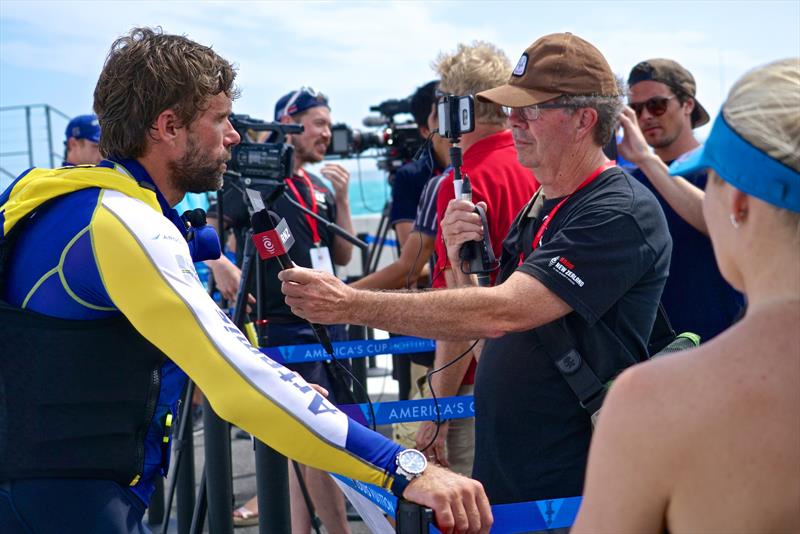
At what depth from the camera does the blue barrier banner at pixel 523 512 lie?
208 centimetres

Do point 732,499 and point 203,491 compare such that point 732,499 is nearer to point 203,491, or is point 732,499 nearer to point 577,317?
point 577,317

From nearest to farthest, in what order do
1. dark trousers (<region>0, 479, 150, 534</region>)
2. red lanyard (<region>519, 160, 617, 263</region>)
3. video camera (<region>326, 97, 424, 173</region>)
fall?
dark trousers (<region>0, 479, 150, 534</region>) → red lanyard (<region>519, 160, 617, 263</region>) → video camera (<region>326, 97, 424, 173</region>)

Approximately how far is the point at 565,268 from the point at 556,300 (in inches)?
3.5

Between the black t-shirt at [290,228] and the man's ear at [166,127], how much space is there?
77.2 inches

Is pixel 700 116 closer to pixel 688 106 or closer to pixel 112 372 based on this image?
pixel 688 106

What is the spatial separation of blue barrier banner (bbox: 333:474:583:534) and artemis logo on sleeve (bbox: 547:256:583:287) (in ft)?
1.83

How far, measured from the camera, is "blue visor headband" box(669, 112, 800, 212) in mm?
1164

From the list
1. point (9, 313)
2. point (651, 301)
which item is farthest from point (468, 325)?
point (9, 313)

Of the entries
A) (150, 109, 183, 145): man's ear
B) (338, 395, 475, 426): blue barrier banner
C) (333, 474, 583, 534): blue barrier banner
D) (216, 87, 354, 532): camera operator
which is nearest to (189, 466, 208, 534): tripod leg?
(216, 87, 354, 532): camera operator

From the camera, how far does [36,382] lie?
6.72ft

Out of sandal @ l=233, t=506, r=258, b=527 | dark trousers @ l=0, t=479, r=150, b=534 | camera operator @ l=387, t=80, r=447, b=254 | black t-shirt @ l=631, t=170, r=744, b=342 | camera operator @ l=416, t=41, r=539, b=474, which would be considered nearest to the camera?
dark trousers @ l=0, t=479, r=150, b=534

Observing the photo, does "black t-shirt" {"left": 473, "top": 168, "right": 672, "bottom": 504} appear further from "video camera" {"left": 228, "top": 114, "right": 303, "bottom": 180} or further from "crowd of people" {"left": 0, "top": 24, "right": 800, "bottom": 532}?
"video camera" {"left": 228, "top": 114, "right": 303, "bottom": 180}

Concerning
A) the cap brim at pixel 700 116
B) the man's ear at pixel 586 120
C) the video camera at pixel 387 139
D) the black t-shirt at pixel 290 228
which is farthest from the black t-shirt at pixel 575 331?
the video camera at pixel 387 139

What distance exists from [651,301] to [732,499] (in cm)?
132
